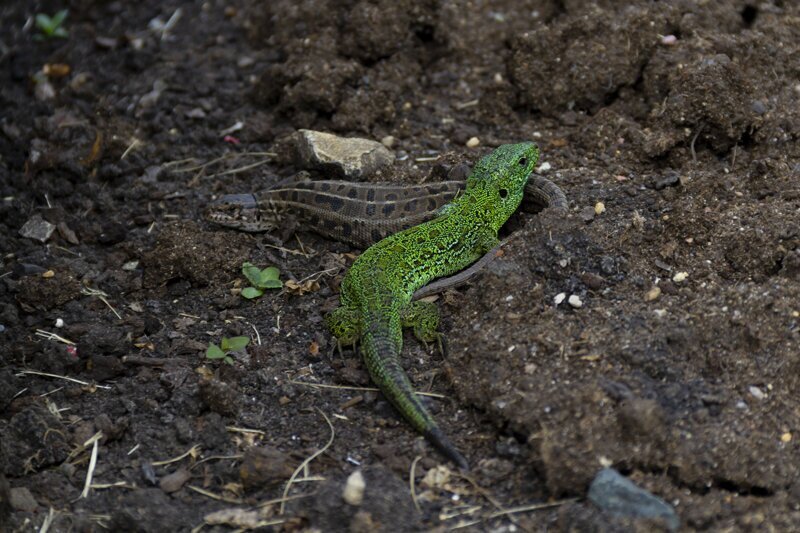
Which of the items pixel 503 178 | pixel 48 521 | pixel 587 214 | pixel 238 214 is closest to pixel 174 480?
pixel 48 521

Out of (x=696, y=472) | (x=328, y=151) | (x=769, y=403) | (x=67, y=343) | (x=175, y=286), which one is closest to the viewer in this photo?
(x=696, y=472)

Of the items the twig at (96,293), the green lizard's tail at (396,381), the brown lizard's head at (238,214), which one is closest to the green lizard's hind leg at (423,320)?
the green lizard's tail at (396,381)

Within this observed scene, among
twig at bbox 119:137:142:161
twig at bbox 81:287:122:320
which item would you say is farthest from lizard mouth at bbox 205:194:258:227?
twig at bbox 119:137:142:161

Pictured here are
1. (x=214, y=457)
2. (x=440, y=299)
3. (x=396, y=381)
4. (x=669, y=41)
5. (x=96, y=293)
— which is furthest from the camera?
(x=669, y=41)

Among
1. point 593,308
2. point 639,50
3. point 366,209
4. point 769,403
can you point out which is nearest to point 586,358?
point 593,308

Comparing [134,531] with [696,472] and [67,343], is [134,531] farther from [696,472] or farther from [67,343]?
[696,472]

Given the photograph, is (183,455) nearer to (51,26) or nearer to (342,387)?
(342,387)
